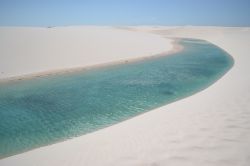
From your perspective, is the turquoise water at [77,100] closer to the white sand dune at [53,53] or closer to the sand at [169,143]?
the sand at [169,143]

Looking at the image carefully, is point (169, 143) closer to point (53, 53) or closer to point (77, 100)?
point (77, 100)

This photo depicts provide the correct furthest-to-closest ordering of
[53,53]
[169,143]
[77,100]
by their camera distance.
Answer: [53,53]
[77,100]
[169,143]

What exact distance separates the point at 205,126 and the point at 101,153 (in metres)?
3.07

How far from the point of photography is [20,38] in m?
29.0

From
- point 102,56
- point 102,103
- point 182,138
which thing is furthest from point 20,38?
point 182,138

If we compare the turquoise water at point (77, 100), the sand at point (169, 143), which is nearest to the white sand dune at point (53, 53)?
the turquoise water at point (77, 100)

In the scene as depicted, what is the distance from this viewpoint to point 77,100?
1259cm

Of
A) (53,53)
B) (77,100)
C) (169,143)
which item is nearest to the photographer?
(169,143)

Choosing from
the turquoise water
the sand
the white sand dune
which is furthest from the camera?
the white sand dune

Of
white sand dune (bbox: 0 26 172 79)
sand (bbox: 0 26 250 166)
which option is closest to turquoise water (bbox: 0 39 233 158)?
sand (bbox: 0 26 250 166)

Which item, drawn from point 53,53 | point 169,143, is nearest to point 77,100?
point 169,143

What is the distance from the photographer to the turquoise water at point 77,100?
8773mm

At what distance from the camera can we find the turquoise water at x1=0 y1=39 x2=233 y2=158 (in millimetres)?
8773

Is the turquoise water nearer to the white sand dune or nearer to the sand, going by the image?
the sand
